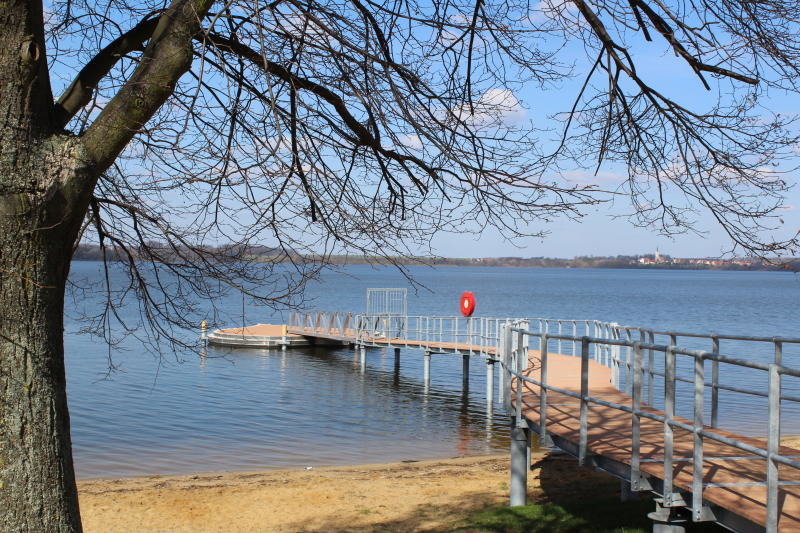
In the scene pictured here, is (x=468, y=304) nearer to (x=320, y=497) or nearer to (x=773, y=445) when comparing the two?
(x=320, y=497)

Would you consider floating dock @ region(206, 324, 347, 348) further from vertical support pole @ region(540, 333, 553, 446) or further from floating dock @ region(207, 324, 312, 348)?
vertical support pole @ region(540, 333, 553, 446)

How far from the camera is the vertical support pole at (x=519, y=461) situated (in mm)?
10016

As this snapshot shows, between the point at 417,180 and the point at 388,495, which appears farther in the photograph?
the point at 388,495

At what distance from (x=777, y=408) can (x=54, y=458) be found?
397cm

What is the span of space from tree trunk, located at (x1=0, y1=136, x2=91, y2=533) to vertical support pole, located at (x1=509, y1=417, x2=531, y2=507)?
21.7 feet

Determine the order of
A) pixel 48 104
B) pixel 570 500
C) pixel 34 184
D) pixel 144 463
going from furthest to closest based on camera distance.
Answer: pixel 144 463, pixel 570 500, pixel 48 104, pixel 34 184

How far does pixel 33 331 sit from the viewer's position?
418 cm

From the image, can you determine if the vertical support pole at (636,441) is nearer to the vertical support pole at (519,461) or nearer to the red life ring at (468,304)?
the vertical support pole at (519,461)

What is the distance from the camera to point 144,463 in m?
17.0

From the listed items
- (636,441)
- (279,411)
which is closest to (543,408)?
(636,441)

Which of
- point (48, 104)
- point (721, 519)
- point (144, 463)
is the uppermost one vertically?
point (48, 104)

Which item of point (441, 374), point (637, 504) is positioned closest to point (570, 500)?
point (637, 504)

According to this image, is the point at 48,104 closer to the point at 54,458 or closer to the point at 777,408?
the point at 54,458

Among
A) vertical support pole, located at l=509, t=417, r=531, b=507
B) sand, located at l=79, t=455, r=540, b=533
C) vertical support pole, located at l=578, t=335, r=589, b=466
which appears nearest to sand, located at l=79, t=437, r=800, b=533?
sand, located at l=79, t=455, r=540, b=533
